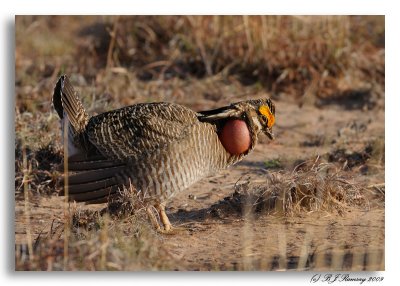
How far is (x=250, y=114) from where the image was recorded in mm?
5320

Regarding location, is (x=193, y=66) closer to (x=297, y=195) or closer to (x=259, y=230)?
(x=297, y=195)

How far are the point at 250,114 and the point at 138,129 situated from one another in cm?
70

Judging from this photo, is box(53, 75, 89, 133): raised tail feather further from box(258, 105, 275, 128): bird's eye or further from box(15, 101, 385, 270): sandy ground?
box(258, 105, 275, 128): bird's eye

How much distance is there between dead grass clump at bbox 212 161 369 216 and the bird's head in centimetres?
35

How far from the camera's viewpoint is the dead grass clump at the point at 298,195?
5.48 meters

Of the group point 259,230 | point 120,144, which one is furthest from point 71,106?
point 259,230

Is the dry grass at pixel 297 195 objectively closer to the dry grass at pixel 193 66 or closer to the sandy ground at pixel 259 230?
the sandy ground at pixel 259 230

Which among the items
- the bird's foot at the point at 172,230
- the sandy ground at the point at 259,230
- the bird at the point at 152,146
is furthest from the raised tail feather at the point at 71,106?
the bird's foot at the point at 172,230

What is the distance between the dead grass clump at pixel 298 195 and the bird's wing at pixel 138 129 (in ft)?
2.43

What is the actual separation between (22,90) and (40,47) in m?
0.88

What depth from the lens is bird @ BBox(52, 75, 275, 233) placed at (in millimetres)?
4988

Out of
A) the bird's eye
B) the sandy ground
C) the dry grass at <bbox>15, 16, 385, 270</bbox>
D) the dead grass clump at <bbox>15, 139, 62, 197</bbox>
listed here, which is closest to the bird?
the bird's eye

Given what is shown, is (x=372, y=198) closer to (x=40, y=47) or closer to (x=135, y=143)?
(x=135, y=143)

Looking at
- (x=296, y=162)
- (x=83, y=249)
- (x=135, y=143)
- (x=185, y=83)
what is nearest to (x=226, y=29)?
(x=185, y=83)
